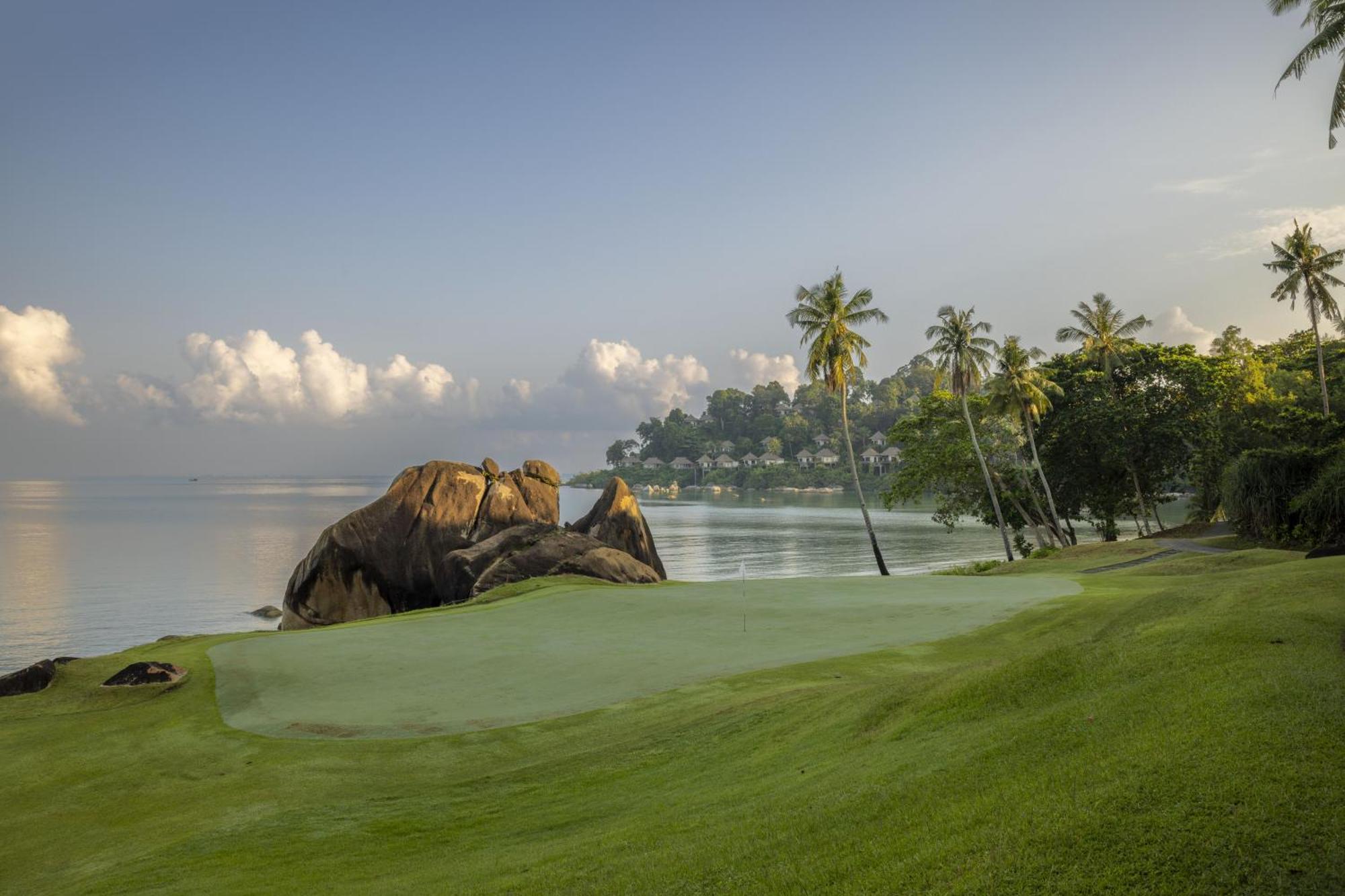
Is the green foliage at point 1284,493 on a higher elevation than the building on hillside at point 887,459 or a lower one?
lower

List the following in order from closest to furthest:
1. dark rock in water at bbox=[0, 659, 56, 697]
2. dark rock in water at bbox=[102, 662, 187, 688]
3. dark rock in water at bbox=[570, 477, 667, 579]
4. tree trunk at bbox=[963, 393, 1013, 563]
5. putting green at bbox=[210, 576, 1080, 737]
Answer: putting green at bbox=[210, 576, 1080, 737] → dark rock in water at bbox=[0, 659, 56, 697] → dark rock in water at bbox=[102, 662, 187, 688] → dark rock in water at bbox=[570, 477, 667, 579] → tree trunk at bbox=[963, 393, 1013, 563]

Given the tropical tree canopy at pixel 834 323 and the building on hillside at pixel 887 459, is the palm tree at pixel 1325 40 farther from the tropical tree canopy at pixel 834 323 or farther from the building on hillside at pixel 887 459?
the building on hillside at pixel 887 459

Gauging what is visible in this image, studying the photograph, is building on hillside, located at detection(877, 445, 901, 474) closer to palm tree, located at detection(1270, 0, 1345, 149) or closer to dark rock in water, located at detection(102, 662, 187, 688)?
palm tree, located at detection(1270, 0, 1345, 149)

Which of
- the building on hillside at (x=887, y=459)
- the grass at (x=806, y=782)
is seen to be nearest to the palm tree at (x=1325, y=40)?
the grass at (x=806, y=782)

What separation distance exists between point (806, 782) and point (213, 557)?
84230 mm

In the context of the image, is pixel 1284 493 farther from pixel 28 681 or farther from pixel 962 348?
pixel 28 681

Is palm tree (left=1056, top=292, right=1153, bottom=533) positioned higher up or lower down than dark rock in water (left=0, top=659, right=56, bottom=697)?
higher up

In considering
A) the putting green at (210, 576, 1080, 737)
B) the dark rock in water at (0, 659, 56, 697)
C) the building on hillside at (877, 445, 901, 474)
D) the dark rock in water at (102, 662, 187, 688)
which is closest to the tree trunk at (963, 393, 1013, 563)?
the putting green at (210, 576, 1080, 737)

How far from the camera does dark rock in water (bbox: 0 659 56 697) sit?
49.4 feet

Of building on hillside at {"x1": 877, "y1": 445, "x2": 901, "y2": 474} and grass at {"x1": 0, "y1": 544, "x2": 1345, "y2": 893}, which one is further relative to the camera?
building on hillside at {"x1": 877, "y1": 445, "x2": 901, "y2": 474}

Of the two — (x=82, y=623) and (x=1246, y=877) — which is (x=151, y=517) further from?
(x=1246, y=877)

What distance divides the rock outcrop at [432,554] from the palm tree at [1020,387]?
90.9 ft

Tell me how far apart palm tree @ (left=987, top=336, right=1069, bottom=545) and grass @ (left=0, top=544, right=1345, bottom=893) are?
38241 mm

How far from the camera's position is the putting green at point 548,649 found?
47.3 feet
